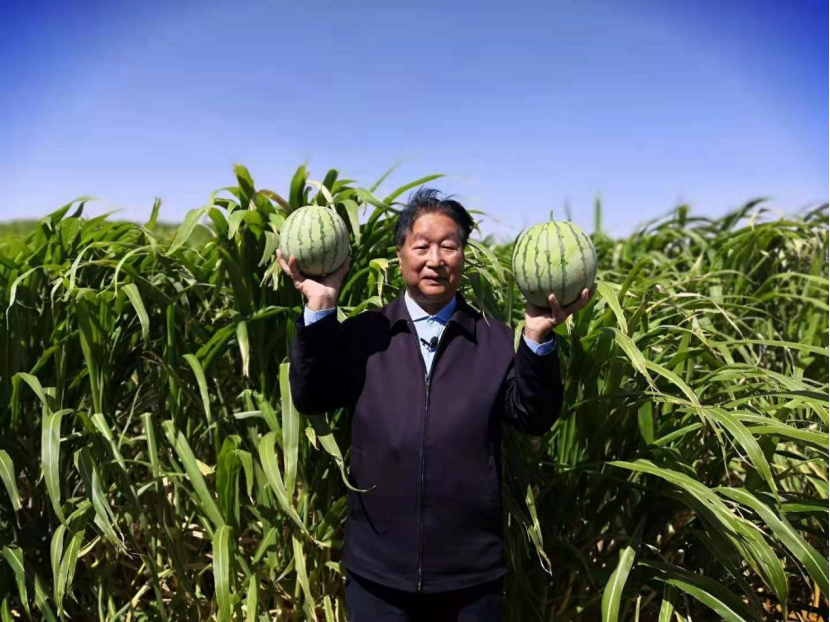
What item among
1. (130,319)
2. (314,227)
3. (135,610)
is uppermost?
(314,227)

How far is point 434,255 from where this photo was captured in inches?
49.8

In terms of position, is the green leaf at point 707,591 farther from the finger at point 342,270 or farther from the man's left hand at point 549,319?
the finger at point 342,270

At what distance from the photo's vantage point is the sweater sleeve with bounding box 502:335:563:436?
118 centimetres

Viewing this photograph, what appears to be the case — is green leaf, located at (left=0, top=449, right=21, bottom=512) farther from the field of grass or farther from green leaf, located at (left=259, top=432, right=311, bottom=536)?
green leaf, located at (left=259, top=432, right=311, bottom=536)

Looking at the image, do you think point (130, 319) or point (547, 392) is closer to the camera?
point (547, 392)

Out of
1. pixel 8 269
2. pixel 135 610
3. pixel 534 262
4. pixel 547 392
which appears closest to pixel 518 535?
pixel 547 392

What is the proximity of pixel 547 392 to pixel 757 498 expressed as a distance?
0.60 metres

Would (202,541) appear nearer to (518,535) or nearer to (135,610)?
(135,610)

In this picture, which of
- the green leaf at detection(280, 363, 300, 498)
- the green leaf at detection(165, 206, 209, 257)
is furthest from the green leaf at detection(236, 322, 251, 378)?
the green leaf at detection(165, 206, 209, 257)

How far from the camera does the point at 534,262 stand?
117 centimetres

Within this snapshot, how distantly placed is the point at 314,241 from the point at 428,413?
406mm

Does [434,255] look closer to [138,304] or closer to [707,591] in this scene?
[138,304]

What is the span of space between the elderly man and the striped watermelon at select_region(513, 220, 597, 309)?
0.03m

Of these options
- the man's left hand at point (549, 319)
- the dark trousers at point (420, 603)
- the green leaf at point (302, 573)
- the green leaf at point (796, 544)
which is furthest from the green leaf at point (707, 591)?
the green leaf at point (302, 573)
